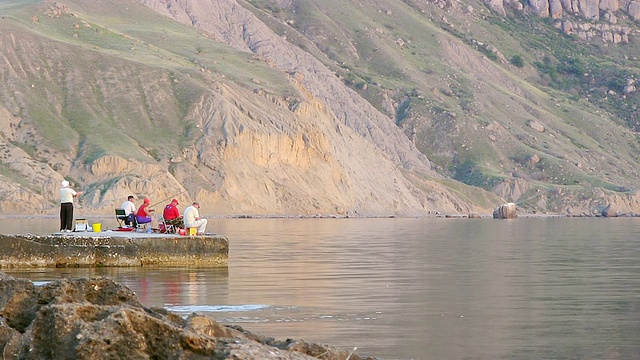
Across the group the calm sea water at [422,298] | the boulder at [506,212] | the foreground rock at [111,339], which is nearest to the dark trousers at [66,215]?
the calm sea water at [422,298]

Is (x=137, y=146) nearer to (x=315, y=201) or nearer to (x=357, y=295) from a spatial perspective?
(x=315, y=201)

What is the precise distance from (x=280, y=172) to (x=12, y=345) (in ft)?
328

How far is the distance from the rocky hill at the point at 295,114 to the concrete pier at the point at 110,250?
58867mm

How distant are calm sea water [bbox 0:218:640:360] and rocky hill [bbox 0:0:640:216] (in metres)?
59.1

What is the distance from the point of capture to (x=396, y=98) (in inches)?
6240

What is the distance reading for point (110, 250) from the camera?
Answer: 31.4 metres

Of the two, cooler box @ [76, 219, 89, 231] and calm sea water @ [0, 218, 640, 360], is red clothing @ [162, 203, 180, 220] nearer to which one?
calm sea water @ [0, 218, 640, 360]

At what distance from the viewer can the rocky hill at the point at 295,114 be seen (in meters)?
102

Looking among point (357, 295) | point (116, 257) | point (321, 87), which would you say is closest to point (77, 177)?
point (321, 87)

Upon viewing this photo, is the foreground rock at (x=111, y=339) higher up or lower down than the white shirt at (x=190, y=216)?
lower down

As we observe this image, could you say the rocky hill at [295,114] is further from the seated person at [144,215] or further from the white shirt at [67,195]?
the white shirt at [67,195]

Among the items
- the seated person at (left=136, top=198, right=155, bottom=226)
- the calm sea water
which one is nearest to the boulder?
the calm sea water

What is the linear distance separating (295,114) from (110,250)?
87688 millimetres

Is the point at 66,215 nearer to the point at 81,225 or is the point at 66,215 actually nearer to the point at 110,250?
the point at 81,225
